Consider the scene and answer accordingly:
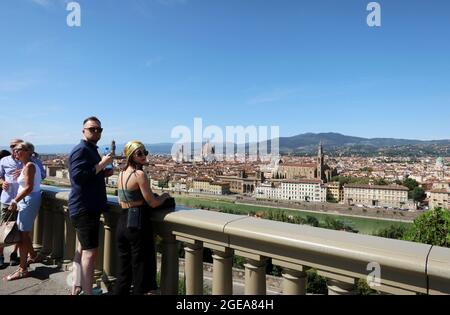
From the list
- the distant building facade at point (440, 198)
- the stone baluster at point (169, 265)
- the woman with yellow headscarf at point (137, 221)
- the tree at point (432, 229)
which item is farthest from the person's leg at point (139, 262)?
the distant building facade at point (440, 198)

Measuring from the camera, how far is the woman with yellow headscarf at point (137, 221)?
1.90m

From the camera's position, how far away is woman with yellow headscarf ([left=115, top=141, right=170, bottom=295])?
190 cm

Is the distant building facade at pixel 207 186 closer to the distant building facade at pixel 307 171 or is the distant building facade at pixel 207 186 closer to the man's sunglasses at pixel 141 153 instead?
the distant building facade at pixel 307 171

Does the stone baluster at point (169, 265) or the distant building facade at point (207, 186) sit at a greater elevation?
the stone baluster at point (169, 265)

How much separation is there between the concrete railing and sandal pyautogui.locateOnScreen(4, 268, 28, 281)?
0.73 meters

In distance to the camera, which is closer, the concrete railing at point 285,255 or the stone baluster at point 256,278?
the concrete railing at point 285,255

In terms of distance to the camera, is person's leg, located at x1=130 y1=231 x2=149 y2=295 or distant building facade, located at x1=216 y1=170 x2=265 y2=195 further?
distant building facade, located at x1=216 y1=170 x2=265 y2=195

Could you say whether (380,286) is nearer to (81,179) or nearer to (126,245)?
(126,245)

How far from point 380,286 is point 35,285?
2368mm

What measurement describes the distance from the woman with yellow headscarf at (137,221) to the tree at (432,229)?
1269cm

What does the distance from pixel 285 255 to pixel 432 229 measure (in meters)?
13.3

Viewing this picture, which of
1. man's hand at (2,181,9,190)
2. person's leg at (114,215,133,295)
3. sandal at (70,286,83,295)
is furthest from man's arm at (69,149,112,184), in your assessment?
man's hand at (2,181,9,190)

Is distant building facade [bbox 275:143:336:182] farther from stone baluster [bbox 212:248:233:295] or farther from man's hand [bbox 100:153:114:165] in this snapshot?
stone baluster [bbox 212:248:233:295]

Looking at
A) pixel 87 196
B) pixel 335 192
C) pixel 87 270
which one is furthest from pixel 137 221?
pixel 335 192
